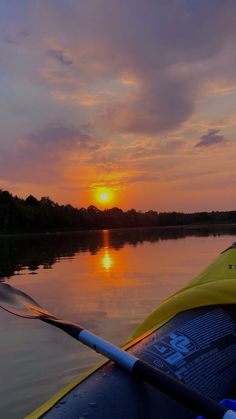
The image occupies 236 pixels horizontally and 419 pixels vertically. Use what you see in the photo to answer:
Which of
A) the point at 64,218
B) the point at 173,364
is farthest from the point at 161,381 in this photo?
the point at 64,218

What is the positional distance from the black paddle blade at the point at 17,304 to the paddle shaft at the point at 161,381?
788 millimetres

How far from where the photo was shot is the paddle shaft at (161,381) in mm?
1995

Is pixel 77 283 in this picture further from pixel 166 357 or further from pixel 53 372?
pixel 166 357

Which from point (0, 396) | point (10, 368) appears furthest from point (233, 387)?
point (10, 368)

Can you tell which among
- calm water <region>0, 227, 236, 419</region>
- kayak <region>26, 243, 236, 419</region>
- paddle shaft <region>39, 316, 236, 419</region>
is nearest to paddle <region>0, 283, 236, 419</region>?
paddle shaft <region>39, 316, 236, 419</region>

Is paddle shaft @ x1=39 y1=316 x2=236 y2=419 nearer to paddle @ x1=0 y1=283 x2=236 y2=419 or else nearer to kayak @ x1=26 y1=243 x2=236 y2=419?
paddle @ x1=0 y1=283 x2=236 y2=419

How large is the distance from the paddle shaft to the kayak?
0.11m

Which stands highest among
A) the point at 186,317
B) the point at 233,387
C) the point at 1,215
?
the point at 1,215

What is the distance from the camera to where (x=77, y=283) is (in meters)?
11.1

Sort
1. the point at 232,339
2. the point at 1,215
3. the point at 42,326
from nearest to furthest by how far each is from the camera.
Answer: the point at 232,339 → the point at 42,326 → the point at 1,215

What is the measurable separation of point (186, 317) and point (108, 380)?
1119 mm

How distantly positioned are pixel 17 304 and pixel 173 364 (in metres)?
1.61

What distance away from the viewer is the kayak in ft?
7.62

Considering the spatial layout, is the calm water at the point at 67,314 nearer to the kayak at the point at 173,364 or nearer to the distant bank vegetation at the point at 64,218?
the kayak at the point at 173,364
